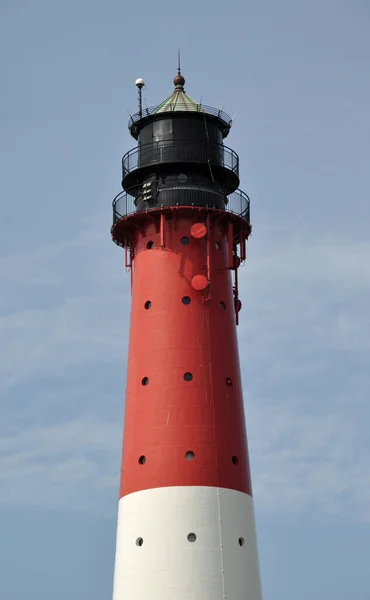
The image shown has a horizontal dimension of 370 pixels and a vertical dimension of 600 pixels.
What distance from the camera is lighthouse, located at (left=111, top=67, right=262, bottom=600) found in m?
52.5

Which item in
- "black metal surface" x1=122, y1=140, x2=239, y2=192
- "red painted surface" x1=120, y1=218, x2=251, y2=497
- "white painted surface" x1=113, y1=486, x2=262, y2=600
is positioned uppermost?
"black metal surface" x1=122, y1=140, x2=239, y2=192

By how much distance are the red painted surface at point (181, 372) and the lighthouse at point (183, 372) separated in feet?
0.16

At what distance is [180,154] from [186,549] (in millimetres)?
17281

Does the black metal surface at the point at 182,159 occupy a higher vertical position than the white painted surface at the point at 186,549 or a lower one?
higher

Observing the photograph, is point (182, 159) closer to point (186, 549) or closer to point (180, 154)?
point (180, 154)

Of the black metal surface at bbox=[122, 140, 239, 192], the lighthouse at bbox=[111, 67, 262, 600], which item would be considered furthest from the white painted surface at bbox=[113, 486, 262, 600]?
the black metal surface at bbox=[122, 140, 239, 192]

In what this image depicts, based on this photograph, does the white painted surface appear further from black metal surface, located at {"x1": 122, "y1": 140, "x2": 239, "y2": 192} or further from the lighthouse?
black metal surface, located at {"x1": 122, "y1": 140, "x2": 239, "y2": 192}

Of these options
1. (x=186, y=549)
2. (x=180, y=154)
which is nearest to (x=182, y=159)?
(x=180, y=154)

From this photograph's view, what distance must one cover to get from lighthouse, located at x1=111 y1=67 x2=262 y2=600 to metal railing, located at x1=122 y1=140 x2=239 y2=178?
57 mm

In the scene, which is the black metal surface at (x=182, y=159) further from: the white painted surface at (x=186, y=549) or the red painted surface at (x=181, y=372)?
the white painted surface at (x=186, y=549)

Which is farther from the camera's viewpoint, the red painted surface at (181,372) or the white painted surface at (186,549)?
the red painted surface at (181,372)

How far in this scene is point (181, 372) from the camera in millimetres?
54844

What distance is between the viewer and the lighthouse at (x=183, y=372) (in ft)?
172

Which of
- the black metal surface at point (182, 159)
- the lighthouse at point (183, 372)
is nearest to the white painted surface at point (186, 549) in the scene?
the lighthouse at point (183, 372)
